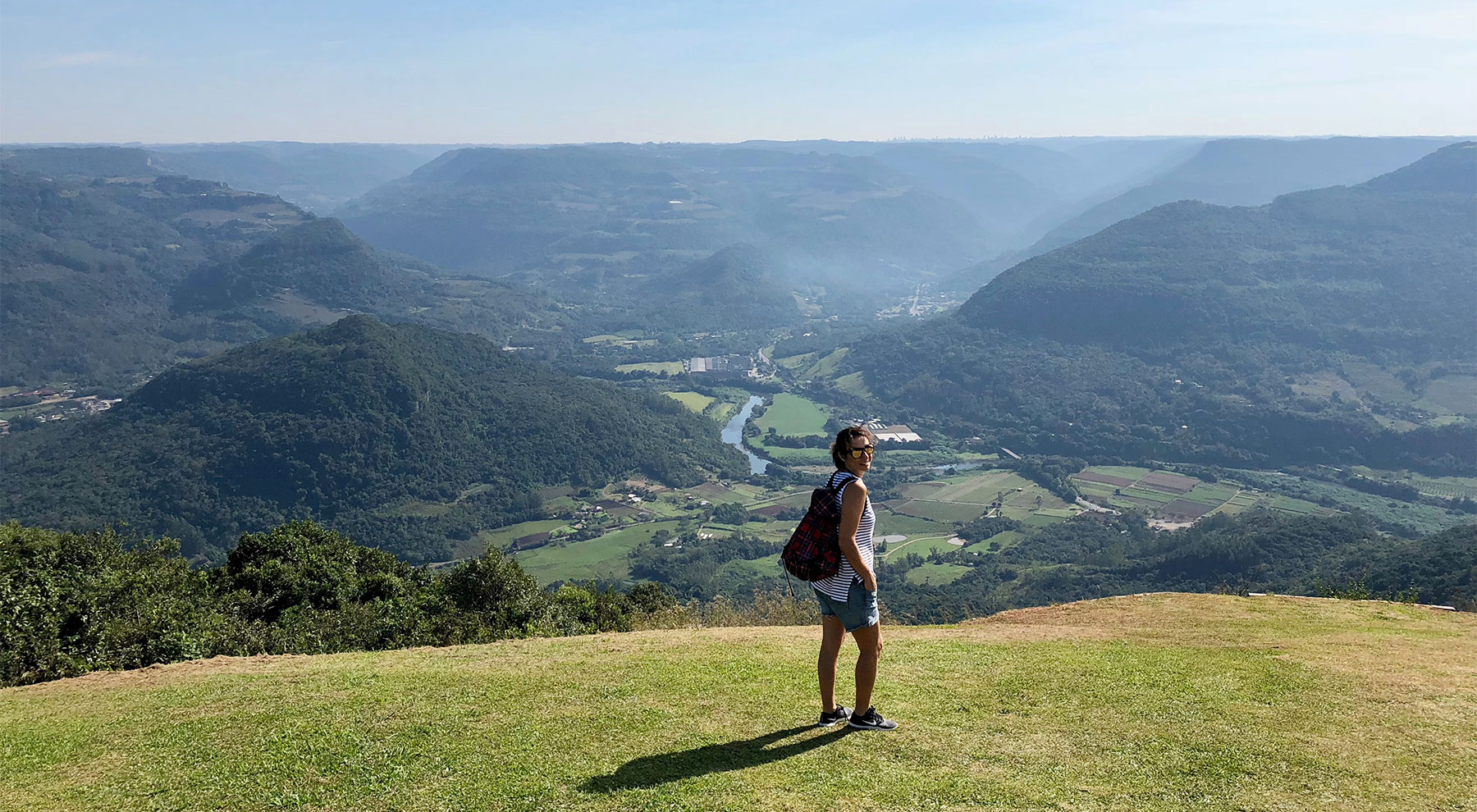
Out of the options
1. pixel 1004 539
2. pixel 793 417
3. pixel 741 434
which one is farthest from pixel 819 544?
pixel 793 417

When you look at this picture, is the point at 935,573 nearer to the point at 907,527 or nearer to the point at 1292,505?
the point at 907,527

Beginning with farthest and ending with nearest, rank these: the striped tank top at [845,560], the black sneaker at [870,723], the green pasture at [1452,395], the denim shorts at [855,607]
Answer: the green pasture at [1452,395] < the black sneaker at [870,723] < the denim shorts at [855,607] < the striped tank top at [845,560]

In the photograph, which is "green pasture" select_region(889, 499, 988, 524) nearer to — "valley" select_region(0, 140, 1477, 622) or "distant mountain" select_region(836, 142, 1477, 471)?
"valley" select_region(0, 140, 1477, 622)

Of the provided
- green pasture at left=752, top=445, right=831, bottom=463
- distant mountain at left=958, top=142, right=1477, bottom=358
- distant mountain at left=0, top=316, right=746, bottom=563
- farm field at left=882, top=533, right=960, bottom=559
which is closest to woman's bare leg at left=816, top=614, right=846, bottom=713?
farm field at left=882, top=533, right=960, bottom=559

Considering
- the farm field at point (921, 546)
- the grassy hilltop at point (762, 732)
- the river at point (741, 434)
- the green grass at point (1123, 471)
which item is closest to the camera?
the grassy hilltop at point (762, 732)

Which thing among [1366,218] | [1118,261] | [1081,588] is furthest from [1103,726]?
[1366,218]

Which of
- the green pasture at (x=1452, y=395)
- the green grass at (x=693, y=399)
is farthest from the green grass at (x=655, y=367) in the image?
the green pasture at (x=1452, y=395)

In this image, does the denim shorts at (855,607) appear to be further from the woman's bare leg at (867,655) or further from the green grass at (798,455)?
the green grass at (798,455)
